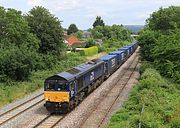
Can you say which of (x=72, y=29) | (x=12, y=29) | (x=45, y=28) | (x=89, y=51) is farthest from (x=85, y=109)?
(x=72, y=29)

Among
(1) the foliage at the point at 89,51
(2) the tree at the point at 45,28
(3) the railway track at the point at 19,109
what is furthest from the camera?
(1) the foliage at the point at 89,51

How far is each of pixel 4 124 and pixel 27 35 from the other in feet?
77.6

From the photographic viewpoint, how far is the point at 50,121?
74.0ft

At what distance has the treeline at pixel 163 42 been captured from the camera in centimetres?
3886

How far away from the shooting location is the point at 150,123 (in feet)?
55.0

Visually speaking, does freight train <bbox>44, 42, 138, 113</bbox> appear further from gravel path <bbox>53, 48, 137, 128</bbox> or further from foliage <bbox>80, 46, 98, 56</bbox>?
foliage <bbox>80, 46, 98, 56</bbox>

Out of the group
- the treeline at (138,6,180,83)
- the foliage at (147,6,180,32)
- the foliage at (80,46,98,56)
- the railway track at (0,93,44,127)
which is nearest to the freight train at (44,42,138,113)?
the railway track at (0,93,44,127)

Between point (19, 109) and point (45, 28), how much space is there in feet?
82.9

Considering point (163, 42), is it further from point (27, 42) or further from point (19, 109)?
point (19, 109)

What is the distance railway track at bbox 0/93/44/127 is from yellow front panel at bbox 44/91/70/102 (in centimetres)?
250

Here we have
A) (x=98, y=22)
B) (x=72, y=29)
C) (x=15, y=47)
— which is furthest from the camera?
(x=98, y=22)

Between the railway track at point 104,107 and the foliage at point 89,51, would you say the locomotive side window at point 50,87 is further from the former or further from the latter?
the foliage at point 89,51

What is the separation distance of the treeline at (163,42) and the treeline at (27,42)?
13.0 metres

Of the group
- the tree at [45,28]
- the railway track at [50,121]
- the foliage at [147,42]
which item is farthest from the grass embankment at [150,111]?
the tree at [45,28]
